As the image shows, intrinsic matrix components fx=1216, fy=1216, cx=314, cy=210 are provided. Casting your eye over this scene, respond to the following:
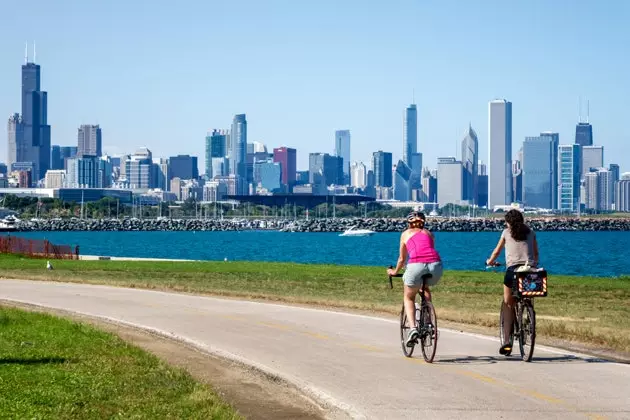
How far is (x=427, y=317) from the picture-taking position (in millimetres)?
15516

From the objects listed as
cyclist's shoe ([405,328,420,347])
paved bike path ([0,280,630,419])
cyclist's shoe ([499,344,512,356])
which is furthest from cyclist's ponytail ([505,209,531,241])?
cyclist's shoe ([405,328,420,347])

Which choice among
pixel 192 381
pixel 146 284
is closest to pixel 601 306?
pixel 146 284

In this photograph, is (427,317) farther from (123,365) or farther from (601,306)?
(601,306)

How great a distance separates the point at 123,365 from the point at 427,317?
387 centimetres

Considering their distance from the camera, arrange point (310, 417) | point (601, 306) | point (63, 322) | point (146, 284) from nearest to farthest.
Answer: point (310, 417), point (63, 322), point (601, 306), point (146, 284)

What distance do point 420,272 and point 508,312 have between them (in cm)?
132

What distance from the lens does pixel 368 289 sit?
3356cm

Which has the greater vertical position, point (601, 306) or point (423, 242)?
point (423, 242)

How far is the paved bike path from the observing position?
12383 mm

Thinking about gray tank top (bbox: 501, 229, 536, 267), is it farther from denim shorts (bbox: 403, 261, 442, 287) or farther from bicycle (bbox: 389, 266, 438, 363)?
bicycle (bbox: 389, 266, 438, 363)

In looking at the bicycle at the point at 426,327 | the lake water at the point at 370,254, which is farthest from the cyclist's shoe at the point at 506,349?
the lake water at the point at 370,254

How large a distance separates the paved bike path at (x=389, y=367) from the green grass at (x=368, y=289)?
2012mm

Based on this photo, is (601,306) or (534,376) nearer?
(534,376)

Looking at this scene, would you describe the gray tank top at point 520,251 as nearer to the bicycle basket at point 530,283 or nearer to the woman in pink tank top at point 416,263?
the bicycle basket at point 530,283
